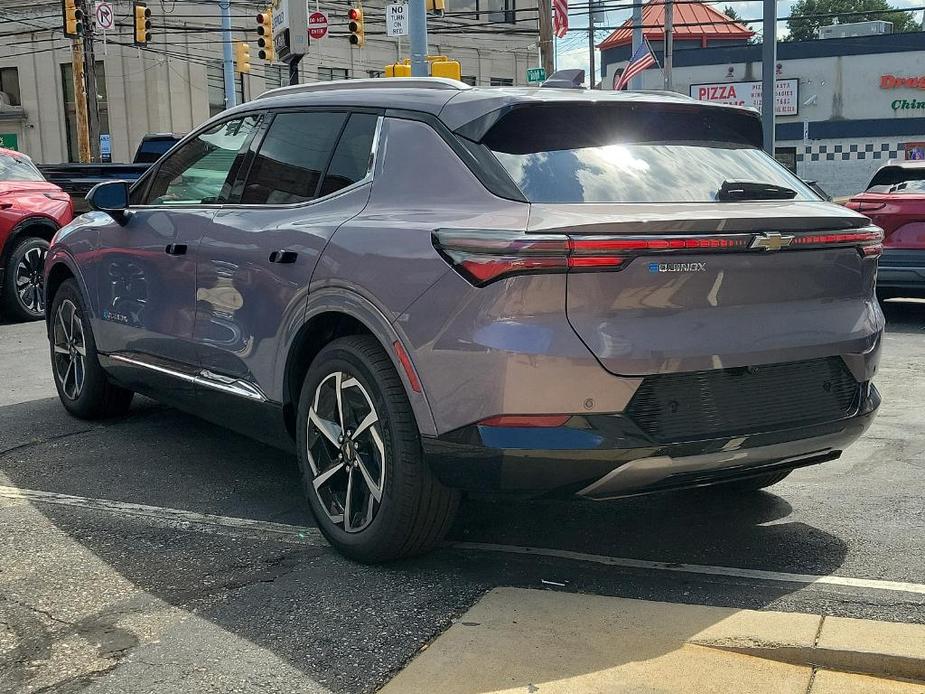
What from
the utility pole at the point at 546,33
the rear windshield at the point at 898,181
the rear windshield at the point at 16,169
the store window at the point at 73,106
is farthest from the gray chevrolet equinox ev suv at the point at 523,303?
the store window at the point at 73,106

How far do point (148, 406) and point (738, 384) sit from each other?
13.7 ft

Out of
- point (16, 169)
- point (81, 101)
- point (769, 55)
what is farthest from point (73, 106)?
point (16, 169)

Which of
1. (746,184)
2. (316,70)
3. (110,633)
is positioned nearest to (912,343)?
(746,184)

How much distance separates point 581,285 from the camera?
3.41 metres

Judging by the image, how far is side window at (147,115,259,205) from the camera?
5.05 meters

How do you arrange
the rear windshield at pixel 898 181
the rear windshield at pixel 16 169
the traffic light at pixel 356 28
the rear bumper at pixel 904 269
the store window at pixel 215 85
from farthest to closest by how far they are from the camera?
the store window at pixel 215 85
the traffic light at pixel 356 28
the rear windshield at pixel 16 169
the rear windshield at pixel 898 181
the rear bumper at pixel 904 269

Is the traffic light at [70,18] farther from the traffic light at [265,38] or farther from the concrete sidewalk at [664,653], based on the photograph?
the concrete sidewalk at [664,653]

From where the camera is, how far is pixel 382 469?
3863mm

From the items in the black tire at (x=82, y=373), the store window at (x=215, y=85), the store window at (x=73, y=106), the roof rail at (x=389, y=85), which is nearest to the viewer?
the roof rail at (x=389, y=85)

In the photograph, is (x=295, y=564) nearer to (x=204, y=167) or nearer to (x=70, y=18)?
(x=204, y=167)

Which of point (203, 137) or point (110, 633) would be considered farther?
point (203, 137)

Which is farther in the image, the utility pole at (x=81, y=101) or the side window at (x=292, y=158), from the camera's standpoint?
the utility pole at (x=81, y=101)

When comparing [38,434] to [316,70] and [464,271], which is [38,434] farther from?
[316,70]

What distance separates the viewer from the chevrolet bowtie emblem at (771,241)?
3.62 m
